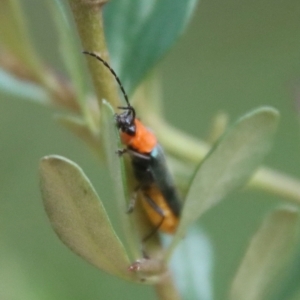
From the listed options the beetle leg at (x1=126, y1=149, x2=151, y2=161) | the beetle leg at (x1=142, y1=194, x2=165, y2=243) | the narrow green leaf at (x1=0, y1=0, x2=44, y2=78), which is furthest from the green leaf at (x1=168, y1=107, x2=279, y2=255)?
the narrow green leaf at (x1=0, y1=0, x2=44, y2=78)

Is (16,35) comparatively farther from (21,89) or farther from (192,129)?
(192,129)

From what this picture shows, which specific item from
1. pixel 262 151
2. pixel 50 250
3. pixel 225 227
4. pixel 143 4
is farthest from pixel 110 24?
pixel 225 227

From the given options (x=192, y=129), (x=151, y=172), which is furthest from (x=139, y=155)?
(x=192, y=129)

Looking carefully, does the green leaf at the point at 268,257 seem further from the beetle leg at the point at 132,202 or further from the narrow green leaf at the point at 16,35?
the narrow green leaf at the point at 16,35

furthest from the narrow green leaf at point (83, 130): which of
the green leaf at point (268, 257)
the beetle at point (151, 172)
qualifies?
the green leaf at point (268, 257)

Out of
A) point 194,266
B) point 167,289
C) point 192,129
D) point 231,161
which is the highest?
point 231,161

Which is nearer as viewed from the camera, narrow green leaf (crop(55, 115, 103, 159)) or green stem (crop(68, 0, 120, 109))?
green stem (crop(68, 0, 120, 109))

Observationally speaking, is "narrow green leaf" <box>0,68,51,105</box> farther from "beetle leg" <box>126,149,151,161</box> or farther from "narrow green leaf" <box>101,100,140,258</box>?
"narrow green leaf" <box>101,100,140,258</box>
